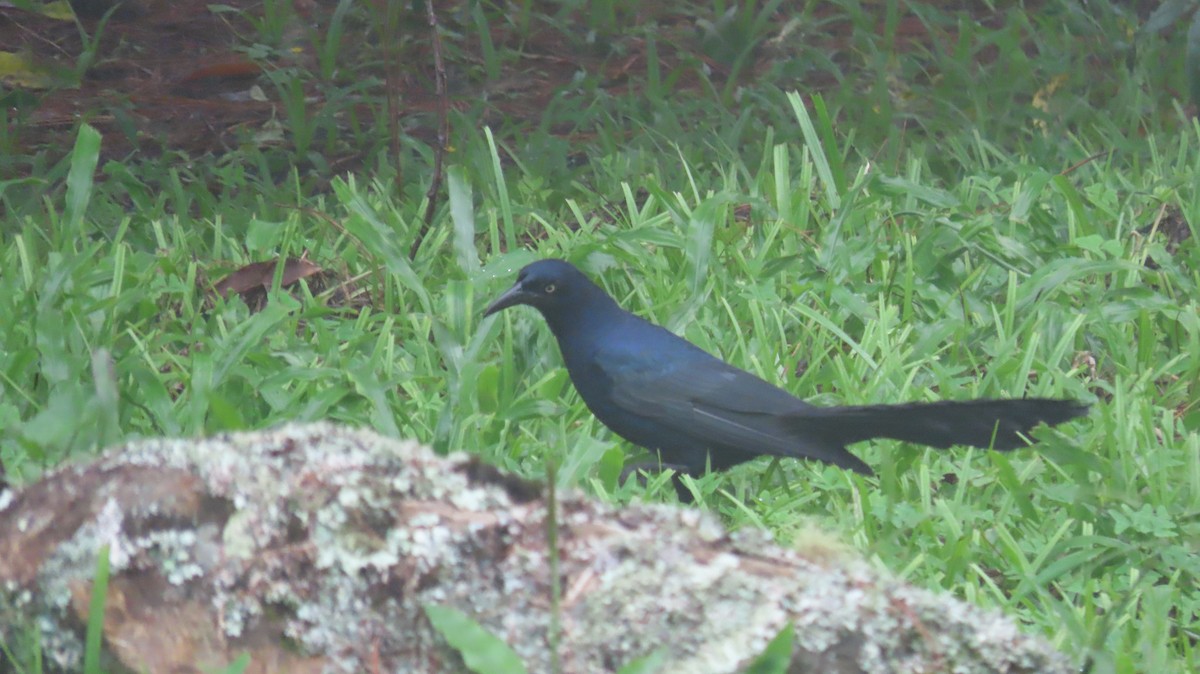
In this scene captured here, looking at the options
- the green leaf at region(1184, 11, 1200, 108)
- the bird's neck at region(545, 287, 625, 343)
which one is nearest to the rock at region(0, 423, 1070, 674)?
the green leaf at region(1184, 11, 1200, 108)

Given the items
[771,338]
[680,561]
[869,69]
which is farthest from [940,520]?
[869,69]

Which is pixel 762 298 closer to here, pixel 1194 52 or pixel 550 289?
pixel 550 289

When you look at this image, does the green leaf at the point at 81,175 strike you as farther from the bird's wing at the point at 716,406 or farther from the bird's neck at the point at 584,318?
the bird's wing at the point at 716,406

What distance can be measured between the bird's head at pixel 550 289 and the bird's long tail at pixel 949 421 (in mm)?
718

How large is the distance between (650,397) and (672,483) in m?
0.19

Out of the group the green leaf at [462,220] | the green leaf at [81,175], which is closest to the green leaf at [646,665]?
the green leaf at [462,220]

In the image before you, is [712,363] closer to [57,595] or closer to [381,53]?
[57,595]

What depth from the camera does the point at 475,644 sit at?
5.38ft

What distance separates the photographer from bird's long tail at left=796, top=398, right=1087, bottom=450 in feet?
9.25

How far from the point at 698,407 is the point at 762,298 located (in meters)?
0.67

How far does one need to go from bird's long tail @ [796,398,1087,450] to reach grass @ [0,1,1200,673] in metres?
0.06

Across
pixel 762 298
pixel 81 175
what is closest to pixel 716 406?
pixel 762 298

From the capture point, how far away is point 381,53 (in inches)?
252

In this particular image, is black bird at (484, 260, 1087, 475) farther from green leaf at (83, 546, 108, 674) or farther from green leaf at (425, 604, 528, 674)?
green leaf at (83, 546, 108, 674)
